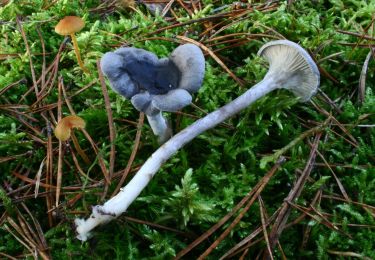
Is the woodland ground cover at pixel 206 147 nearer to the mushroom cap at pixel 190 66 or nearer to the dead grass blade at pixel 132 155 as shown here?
the dead grass blade at pixel 132 155

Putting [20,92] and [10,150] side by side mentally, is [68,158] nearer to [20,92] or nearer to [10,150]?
[10,150]

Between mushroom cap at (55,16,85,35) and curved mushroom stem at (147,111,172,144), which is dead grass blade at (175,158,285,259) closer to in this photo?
curved mushroom stem at (147,111,172,144)

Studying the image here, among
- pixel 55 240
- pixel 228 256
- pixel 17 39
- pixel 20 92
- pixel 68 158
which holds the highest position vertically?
pixel 17 39

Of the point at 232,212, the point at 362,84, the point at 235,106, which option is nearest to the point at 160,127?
the point at 235,106

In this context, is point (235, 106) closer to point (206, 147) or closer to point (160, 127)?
point (206, 147)

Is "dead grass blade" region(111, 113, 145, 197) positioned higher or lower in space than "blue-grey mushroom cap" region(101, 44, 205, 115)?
lower

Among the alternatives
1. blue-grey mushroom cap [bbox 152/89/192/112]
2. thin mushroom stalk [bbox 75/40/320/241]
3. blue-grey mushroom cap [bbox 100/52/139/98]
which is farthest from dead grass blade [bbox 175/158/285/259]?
blue-grey mushroom cap [bbox 100/52/139/98]

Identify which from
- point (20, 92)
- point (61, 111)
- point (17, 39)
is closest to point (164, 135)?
point (61, 111)
